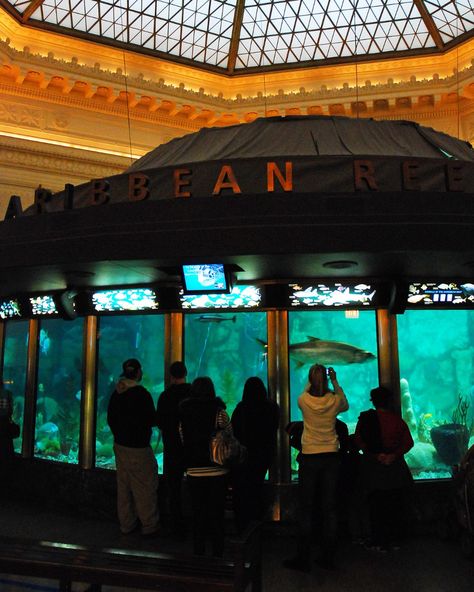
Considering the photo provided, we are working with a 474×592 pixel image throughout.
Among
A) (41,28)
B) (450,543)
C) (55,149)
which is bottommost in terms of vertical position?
(450,543)

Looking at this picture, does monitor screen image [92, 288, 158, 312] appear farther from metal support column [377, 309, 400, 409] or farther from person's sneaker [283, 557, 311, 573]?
person's sneaker [283, 557, 311, 573]

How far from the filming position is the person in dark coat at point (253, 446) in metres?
5.37

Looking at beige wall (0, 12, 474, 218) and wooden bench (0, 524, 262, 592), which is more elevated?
beige wall (0, 12, 474, 218)

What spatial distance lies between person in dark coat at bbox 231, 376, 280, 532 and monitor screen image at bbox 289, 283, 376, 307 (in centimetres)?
131

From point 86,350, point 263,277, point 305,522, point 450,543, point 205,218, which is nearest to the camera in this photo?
point 305,522

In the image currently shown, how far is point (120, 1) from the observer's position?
61.7 ft

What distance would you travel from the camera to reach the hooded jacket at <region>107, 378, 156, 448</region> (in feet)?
18.1

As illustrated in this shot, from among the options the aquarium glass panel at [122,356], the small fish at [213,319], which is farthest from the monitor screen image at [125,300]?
the small fish at [213,319]

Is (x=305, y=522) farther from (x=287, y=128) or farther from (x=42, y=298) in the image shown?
(x=287, y=128)

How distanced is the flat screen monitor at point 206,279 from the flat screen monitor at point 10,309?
3.23 metres

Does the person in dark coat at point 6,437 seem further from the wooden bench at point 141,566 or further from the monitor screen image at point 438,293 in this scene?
the monitor screen image at point 438,293

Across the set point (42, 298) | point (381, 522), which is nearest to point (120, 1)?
point (42, 298)

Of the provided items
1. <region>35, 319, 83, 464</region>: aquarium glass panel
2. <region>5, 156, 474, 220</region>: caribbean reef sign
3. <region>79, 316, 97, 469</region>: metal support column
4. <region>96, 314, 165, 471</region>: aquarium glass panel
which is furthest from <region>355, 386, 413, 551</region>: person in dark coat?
<region>35, 319, 83, 464</region>: aquarium glass panel

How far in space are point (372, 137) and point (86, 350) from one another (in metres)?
4.91
